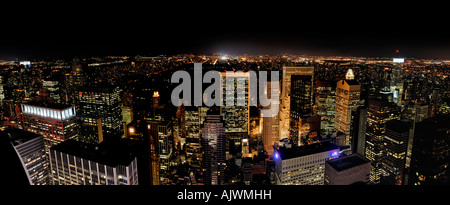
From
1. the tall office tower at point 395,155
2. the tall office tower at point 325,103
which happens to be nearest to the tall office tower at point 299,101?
the tall office tower at point 325,103

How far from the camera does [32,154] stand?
983cm

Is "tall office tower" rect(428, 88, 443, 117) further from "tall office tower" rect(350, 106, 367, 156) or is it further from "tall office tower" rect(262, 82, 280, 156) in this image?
"tall office tower" rect(262, 82, 280, 156)

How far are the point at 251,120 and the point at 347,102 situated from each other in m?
7.01

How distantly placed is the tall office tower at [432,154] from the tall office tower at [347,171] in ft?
20.9

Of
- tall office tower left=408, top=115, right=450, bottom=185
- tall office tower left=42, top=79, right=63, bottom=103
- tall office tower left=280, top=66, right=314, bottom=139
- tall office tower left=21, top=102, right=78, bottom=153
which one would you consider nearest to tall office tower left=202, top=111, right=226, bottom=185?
tall office tower left=280, top=66, right=314, bottom=139

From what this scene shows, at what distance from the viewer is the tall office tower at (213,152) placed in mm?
14961

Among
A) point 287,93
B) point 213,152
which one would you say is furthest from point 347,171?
point 287,93

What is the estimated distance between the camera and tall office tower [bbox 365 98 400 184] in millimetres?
15703

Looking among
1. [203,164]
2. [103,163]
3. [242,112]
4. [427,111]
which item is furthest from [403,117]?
[103,163]

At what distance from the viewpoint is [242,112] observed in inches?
732

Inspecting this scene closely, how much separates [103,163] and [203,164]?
8130mm

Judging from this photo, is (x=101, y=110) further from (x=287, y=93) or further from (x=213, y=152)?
(x=287, y=93)

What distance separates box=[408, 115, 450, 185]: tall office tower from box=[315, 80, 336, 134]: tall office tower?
240 inches
